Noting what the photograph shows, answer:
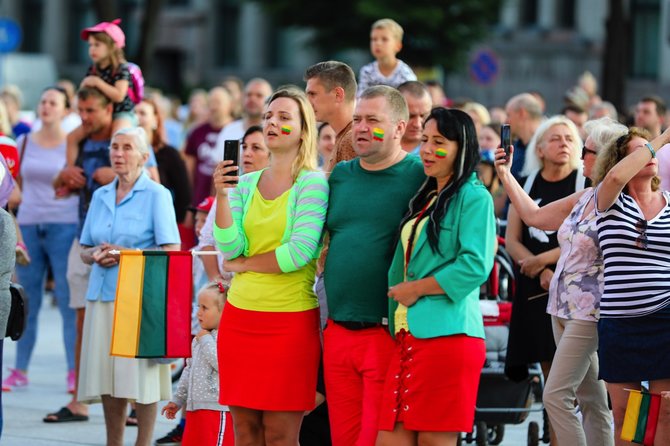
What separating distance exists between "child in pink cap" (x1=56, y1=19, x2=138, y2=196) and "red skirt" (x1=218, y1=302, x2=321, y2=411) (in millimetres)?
3998

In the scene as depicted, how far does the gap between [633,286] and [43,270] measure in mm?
5949

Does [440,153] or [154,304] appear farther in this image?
[154,304]

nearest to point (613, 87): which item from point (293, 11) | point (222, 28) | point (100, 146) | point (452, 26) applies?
point (452, 26)

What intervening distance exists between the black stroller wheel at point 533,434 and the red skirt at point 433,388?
304cm

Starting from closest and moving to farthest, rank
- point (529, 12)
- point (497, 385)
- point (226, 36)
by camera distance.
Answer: point (497, 385), point (529, 12), point (226, 36)

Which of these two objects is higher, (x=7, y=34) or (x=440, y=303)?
(x=7, y=34)

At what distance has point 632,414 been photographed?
24.2 ft

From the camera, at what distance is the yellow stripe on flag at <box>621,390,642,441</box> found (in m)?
7.34

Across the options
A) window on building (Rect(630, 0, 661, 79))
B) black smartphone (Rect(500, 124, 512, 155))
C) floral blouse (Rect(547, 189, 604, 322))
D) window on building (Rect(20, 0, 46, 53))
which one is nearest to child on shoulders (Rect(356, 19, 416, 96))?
floral blouse (Rect(547, 189, 604, 322))

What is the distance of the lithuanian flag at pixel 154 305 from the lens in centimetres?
816

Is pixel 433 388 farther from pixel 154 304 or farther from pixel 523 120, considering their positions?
pixel 523 120

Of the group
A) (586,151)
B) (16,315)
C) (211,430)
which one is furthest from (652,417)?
(16,315)

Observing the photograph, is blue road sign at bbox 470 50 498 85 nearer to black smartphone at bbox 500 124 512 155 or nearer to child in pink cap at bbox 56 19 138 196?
child in pink cap at bbox 56 19 138 196

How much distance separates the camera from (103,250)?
901cm
